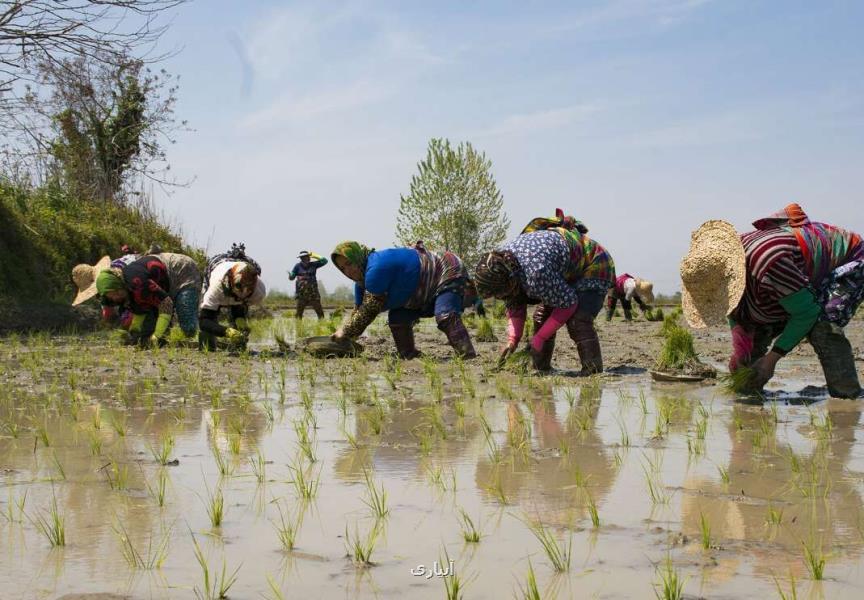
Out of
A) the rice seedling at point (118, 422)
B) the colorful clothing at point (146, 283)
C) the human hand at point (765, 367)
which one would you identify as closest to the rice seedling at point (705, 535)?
the rice seedling at point (118, 422)

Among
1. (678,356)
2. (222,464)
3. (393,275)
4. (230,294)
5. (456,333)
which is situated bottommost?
(222,464)

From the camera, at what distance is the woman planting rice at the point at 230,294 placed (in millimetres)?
9703

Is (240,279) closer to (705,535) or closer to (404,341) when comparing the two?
(404,341)

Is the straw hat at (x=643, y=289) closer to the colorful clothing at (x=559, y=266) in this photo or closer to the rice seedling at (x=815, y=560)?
the colorful clothing at (x=559, y=266)

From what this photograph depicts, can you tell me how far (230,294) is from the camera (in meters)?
9.83

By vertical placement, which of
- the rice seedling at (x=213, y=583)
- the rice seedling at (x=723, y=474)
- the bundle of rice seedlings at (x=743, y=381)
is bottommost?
the rice seedling at (x=213, y=583)

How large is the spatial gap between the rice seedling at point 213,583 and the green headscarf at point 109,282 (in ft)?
26.4

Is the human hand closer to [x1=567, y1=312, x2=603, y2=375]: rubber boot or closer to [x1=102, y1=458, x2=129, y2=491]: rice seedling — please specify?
[x1=567, y1=312, x2=603, y2=375]: rubber boot

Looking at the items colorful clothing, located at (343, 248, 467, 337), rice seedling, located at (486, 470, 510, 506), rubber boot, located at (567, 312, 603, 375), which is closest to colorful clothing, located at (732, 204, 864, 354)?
rubber boot, located at (567, 312, 603, 375)

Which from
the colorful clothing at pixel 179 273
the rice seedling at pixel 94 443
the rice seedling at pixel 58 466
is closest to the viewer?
the rice seedling at pixel 58 466

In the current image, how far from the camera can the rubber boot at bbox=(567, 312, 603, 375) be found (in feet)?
26.5

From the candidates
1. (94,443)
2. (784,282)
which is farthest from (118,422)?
(784,282)

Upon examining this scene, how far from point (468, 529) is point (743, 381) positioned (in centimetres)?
369

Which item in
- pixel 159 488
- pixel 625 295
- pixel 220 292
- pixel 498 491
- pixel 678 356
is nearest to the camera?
pixel 498 491
